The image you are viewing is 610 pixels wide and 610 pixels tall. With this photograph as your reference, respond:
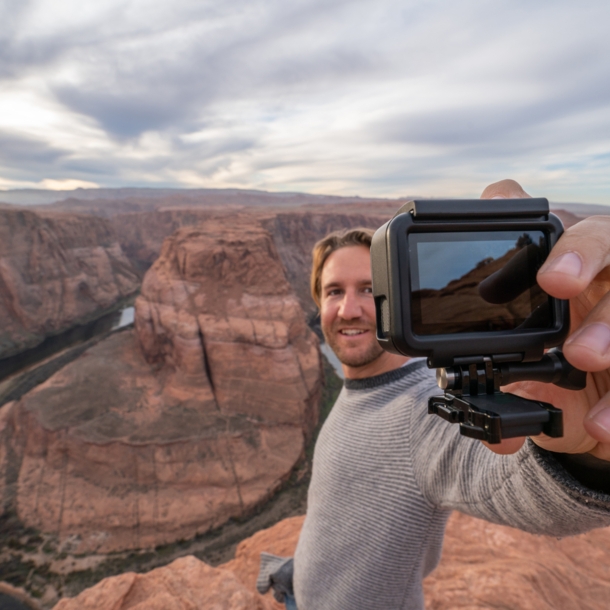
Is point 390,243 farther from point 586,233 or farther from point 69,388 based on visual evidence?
→ point 69,388

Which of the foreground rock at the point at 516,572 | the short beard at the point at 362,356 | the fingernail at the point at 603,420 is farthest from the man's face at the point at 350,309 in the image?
the foreground rock at the point at 516,572

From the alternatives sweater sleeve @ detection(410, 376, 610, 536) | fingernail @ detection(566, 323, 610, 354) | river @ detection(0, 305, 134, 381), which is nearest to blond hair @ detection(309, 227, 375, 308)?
sweater sleeve @ detection(410, 376, 610, 536)

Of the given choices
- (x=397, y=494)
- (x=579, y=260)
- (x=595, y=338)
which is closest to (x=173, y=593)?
(x=397, y=494)

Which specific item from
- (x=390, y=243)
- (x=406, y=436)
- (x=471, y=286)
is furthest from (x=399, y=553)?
(x=390, y=243)

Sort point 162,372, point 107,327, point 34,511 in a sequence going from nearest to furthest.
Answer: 1. point 34,511
2. point 162,372
3. point 107,327

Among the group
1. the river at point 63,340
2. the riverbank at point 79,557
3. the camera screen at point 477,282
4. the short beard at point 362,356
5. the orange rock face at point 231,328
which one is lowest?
the riverbank at point 79,557

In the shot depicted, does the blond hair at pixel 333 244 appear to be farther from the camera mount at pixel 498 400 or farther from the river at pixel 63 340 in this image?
the river at pixel 63 340
